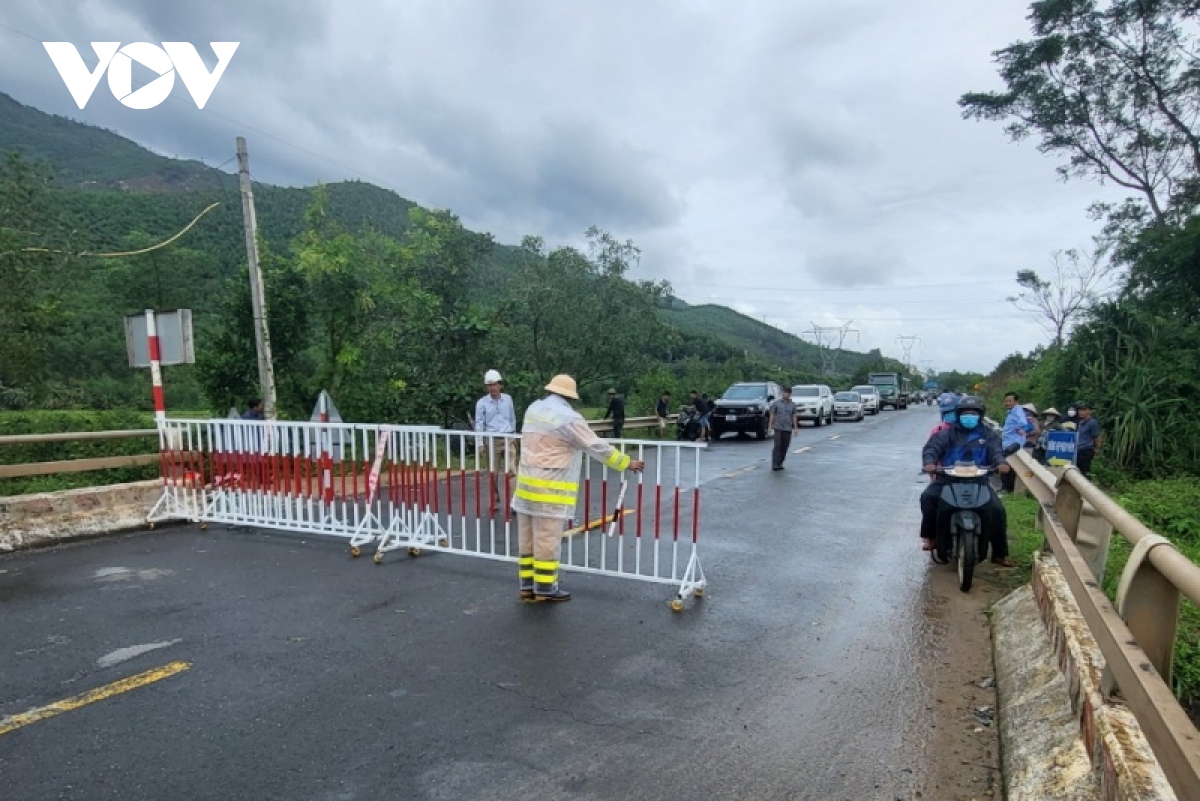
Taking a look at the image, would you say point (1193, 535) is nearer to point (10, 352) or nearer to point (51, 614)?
point (51, 614)

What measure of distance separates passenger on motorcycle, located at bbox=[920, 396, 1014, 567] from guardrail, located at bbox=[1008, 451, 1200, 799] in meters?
2.76

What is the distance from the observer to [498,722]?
3605 mm

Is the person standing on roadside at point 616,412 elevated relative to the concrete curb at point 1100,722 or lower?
lower

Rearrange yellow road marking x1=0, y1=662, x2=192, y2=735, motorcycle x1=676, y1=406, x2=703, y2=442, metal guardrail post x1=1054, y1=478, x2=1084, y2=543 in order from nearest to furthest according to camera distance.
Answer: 1. yellow road marking x1=0, y1=662, x2=192, y2=735
2. metal guardrail post x1=1054, y1=478, x2=1084, y2=543
3. motorcycle x1=676, y1=406, x2=703, y2=442

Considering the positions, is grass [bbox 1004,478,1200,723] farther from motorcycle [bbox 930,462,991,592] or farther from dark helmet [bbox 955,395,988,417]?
dark helmet [bbox 955,395,988,417]

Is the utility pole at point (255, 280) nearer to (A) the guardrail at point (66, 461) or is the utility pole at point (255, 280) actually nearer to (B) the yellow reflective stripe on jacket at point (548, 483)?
(A) the guardrail at point (66, 461)

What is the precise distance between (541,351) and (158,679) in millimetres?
19590

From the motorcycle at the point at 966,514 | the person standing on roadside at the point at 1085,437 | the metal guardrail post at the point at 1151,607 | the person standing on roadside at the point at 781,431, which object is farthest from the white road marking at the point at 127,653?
the person standing on roadside at the point at 1085,437

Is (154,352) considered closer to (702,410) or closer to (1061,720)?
(1061,720)

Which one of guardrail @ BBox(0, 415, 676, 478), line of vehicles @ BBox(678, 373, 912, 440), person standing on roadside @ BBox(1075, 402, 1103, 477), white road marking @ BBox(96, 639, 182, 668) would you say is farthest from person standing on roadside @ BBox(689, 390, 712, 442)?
white road marking @ BBox(96, 639, 182, 668)

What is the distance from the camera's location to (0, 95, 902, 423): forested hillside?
15977 mm

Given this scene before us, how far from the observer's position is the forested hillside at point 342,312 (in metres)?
16.0

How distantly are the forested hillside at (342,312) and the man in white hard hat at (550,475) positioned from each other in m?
9.88

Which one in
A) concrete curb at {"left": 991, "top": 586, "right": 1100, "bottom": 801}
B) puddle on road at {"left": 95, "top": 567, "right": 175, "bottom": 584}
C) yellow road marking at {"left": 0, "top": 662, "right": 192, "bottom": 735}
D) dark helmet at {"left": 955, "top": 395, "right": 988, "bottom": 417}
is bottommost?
puddle on road at {"left": 95, "top": 567, "right": 175, "bottom": 584}
